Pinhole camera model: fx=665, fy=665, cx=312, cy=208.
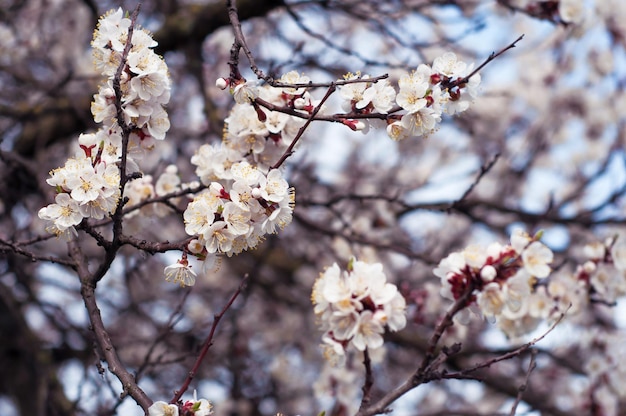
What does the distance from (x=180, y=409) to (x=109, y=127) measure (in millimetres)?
935

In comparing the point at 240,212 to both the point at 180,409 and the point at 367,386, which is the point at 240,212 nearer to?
the point at 180,409

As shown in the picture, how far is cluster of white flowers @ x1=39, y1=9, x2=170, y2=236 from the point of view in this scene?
1.99 m

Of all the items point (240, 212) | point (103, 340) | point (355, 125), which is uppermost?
point (355, 125)

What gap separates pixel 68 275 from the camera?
585cm

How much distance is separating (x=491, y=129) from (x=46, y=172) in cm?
543

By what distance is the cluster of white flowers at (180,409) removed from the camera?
188 centimetres

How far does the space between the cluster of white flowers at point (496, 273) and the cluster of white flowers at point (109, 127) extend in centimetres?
108

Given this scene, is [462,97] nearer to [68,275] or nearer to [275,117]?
[275,117]

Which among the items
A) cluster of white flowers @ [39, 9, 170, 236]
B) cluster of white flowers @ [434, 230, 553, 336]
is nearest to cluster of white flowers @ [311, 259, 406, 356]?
cluster of white flowers @ [434, 230, 553, 336]

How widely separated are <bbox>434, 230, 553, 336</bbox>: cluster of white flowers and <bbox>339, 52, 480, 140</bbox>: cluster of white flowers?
0.44 metres

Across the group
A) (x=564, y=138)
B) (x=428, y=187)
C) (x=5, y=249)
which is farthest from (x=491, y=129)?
(x=5, y=249)

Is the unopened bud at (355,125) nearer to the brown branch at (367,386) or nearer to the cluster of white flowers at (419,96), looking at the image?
the cluster of white flowers at (419,96)

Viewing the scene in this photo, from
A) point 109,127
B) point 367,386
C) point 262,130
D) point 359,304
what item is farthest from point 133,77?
point 367,386

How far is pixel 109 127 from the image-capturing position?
219 centimetres
